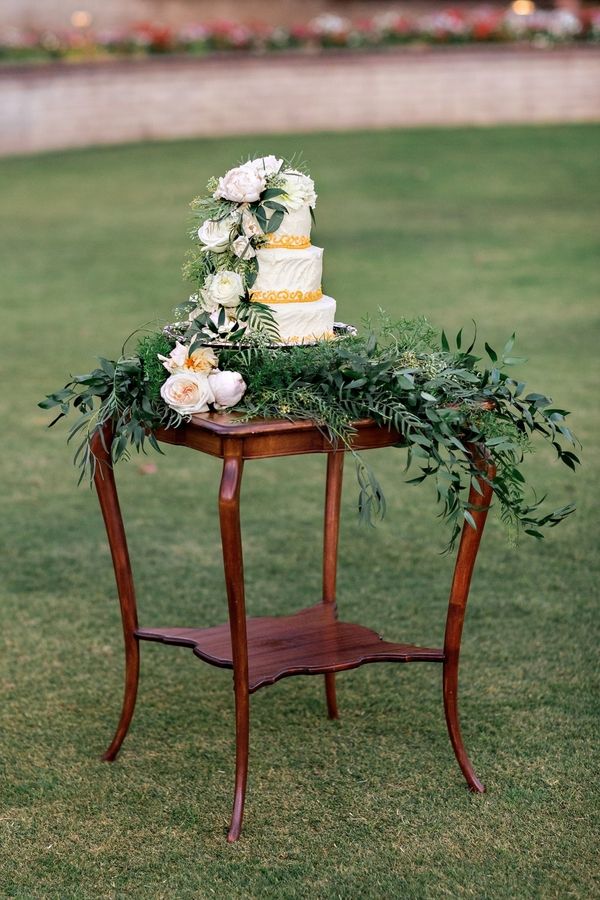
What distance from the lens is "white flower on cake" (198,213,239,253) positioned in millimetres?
3016

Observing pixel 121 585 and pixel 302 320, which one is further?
pixel 121 585

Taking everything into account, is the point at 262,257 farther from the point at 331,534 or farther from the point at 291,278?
the point at 331,534

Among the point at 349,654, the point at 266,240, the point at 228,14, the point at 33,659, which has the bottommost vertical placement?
the point at 33,659

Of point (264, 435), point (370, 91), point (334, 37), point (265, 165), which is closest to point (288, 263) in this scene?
point (265, 165)

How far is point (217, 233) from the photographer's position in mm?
3035

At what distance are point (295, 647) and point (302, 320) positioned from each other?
89 cm

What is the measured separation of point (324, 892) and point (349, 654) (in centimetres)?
66

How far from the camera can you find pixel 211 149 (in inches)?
690

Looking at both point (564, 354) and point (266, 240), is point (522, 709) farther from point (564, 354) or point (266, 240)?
point (564, 354)

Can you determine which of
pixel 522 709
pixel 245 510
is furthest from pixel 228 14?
pixel 522 709

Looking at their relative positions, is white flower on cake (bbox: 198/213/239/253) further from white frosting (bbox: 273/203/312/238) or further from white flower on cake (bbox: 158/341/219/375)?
white flower on cake (bbox: 158/341/219/375)

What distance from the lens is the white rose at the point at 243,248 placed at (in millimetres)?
2998

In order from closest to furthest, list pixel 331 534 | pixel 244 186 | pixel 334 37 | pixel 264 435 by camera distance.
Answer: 1. pixel 264 435
2. pixel 244 186
3. pixel 331 534
4. pixel 334 37

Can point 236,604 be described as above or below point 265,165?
below
